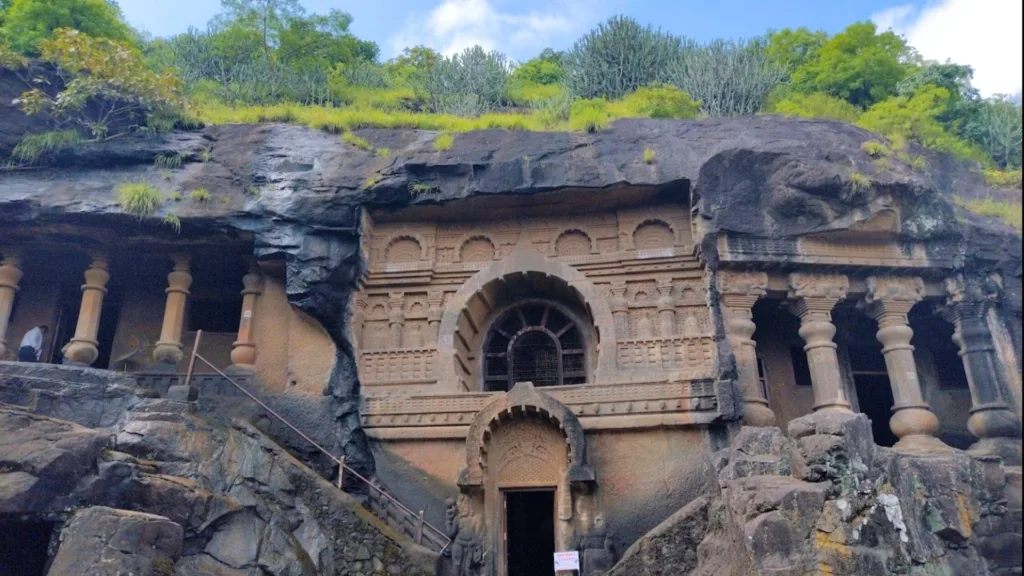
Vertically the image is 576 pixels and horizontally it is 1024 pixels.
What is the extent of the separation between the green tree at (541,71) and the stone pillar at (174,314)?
1341 centimetres

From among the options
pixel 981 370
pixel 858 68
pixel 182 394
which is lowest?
pixel 182 394

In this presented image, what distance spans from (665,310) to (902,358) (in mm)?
3975

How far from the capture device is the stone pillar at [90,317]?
12469 millimetres

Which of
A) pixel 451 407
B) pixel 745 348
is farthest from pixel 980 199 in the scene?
pixel 451 407

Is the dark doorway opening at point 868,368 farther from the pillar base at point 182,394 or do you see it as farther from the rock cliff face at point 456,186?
the pillar base at point 182,394

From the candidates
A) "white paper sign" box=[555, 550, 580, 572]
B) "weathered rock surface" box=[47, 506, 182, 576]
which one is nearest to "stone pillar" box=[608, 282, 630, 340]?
"white paper sign" box=[555, 550, 580, 572]

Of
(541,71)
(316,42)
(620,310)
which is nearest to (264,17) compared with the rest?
(316,42)

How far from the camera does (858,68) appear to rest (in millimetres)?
18844

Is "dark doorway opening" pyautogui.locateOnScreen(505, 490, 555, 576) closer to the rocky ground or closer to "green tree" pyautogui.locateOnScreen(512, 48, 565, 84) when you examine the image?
the rocky ground

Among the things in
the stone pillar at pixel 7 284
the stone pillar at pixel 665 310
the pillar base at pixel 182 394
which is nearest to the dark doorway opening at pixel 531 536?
the stone pillar at pixel 665 310

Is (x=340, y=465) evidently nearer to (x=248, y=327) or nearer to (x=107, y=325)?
(x=248, y=327)

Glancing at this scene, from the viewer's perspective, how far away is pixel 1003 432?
11406mm

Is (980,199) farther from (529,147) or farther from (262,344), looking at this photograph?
(262,344)

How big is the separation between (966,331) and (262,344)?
1214 centimetres
